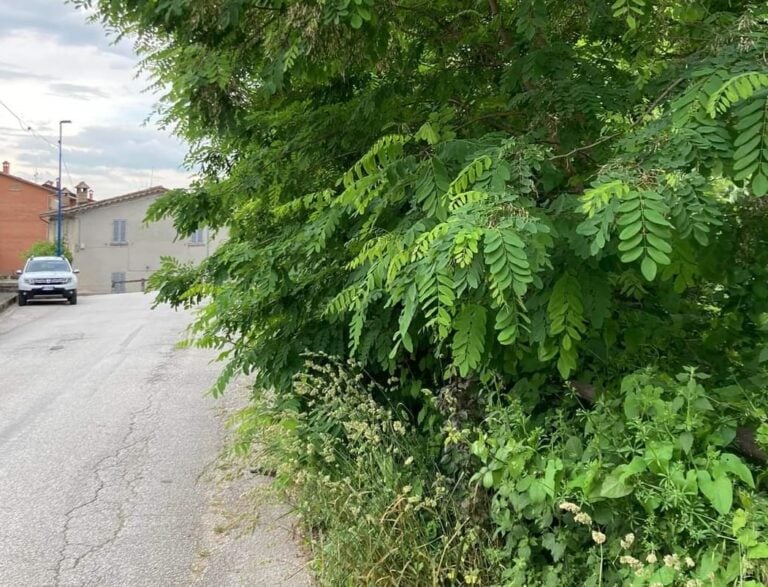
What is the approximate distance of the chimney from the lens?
2106 inches

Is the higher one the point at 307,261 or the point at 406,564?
the point at 307,261

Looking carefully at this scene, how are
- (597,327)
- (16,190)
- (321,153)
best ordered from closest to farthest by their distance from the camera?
1. (597,327)
2. (321,153)
3. (16,190)

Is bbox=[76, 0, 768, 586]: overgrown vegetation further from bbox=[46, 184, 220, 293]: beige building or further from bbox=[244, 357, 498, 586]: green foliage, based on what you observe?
bbox=[46, 184, 220, 293]: beige building

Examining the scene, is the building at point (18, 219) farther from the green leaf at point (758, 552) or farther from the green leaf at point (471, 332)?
the green leaf at point (758, 552)

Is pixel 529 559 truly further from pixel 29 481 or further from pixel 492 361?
pixel 29 481

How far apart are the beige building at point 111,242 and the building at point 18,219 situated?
236 inches

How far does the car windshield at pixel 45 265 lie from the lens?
79.3 ft

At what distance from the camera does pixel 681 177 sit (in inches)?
80.2

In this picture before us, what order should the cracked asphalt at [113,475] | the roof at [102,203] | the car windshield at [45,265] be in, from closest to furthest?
the cracked asphalt at [113,475]
the car windshield at [45,265]
the roof at [102,203]

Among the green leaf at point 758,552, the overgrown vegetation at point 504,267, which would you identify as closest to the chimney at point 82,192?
the overgrown vegetation at point 504,267

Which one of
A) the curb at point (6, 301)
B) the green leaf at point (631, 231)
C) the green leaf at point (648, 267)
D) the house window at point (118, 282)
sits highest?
the green leaf at point (631, 231)

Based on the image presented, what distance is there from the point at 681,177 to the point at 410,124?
2.22 meters

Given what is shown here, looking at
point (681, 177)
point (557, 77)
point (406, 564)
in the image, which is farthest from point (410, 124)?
point (406, 564)

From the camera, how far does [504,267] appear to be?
6.73ft
